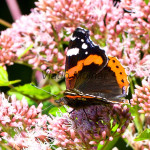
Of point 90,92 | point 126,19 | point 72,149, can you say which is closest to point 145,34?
point 126,19

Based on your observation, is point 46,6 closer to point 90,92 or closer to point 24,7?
point 90,92

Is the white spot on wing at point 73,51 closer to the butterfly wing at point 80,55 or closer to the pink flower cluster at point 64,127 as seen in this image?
the butterfly wing at point 80,55

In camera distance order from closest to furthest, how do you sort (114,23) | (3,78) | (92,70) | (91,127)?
(91,127) → (92,70) → (3,78) → (114,23)

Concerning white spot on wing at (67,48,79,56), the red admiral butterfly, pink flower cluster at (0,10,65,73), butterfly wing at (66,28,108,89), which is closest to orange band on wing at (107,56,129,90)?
the red admiral butterfly

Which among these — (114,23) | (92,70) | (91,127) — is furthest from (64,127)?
(114,23)

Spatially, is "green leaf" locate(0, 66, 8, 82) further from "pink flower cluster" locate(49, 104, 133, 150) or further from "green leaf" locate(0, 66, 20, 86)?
"pink flower cluster" locate(49, 104, 133, 150)

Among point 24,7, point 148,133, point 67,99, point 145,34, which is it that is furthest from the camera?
point 24,7

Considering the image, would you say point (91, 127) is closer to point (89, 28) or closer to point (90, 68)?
point (90, 68)
